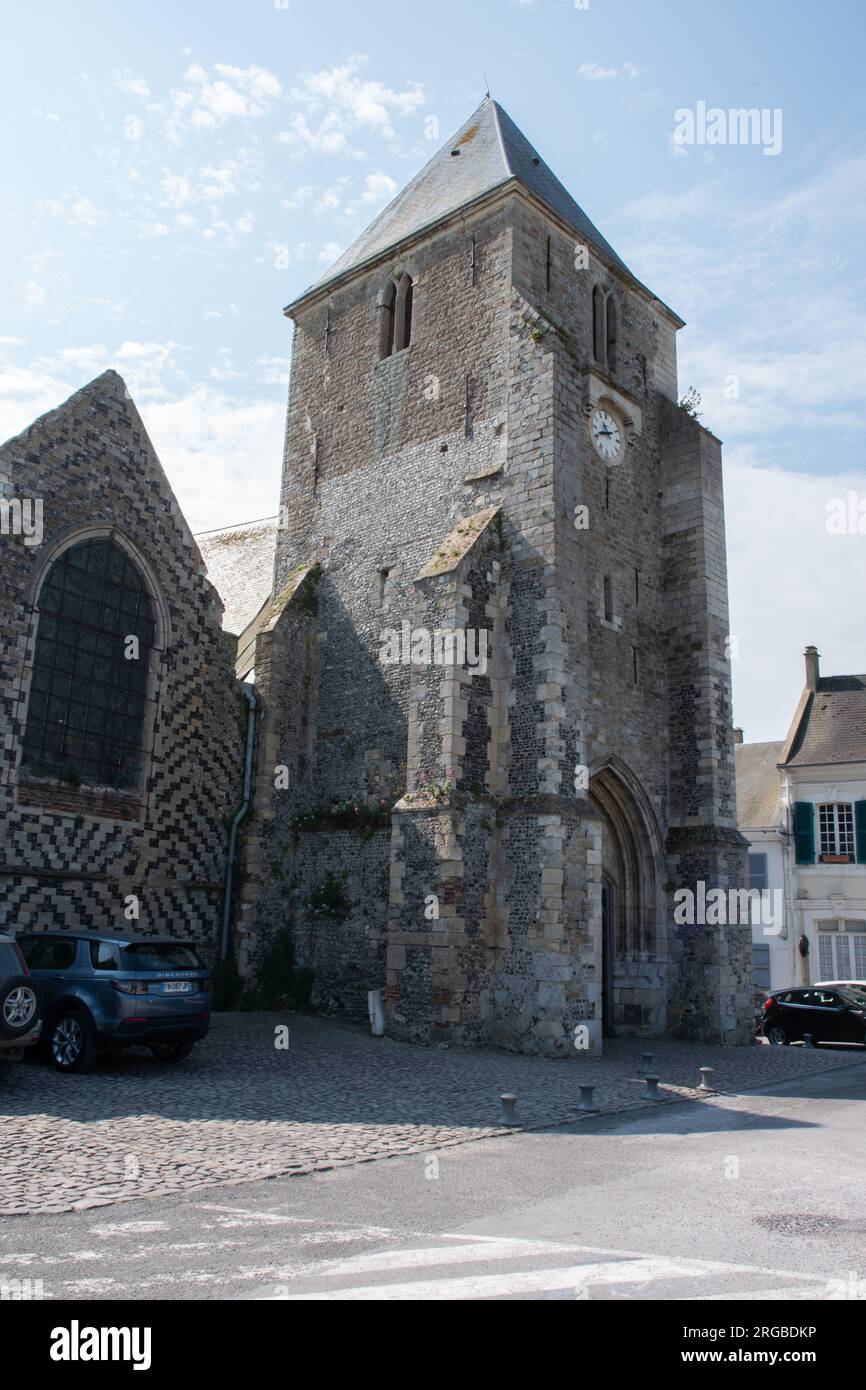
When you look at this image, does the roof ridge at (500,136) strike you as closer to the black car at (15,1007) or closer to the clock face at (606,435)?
the clock face at (606,435)

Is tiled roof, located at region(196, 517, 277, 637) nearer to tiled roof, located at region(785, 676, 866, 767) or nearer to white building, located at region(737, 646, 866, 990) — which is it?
white building, located at region(737, 646, 866, 990)

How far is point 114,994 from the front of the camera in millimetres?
10102

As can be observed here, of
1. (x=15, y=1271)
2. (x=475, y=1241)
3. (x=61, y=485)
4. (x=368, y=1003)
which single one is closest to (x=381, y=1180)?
(x=475, y=1241)

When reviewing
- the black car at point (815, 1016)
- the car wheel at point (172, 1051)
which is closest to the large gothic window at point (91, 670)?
the car wheel at point (172, 1051)

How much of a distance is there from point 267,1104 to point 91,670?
8.20 m

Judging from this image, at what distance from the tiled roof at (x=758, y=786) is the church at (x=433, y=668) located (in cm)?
1119

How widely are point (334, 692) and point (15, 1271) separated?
45.8 feet

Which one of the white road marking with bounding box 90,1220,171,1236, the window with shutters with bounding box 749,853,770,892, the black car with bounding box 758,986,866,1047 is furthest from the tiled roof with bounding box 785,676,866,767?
the white road marking with bounding box 90,1220,171,1236

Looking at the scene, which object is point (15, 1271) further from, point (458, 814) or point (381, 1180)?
point (458, 814)

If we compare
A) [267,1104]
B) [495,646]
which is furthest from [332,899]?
[267,1104]

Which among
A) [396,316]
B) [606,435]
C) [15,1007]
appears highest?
[396,316]

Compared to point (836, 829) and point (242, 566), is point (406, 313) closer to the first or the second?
point (242, 566)

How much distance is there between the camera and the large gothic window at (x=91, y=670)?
14945 millimetres
